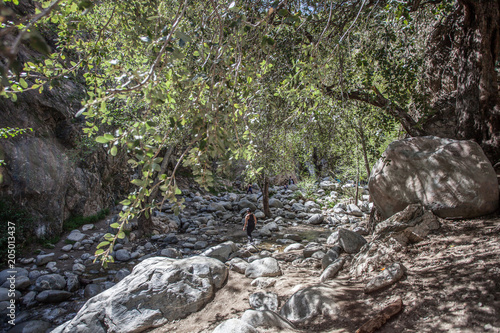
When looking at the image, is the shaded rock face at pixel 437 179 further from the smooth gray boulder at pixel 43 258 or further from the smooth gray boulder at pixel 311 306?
the smooth gray boulder at pixel 43 258

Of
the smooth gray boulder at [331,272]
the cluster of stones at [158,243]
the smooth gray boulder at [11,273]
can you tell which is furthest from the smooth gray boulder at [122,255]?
the smooth gray boulder at [331,272]

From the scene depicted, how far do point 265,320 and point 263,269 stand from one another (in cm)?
264

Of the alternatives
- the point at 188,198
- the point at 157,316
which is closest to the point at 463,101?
the point at 157,316

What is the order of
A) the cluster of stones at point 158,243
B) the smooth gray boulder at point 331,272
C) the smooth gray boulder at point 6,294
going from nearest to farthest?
the smooth gray boulder at point 331,272, the smooth gray boulder at point 6,294, the cluster of stones at point 158,243

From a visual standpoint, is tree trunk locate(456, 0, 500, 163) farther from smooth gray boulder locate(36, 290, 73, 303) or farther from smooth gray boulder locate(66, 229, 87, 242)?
smooth gray boulder locate(66, 229, 87, 242)

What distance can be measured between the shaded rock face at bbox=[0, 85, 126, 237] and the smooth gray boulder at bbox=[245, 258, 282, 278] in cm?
887

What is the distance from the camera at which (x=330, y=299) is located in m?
3.67

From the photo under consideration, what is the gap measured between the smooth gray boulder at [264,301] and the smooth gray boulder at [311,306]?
31cm

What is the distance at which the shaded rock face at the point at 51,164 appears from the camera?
33.9 feet

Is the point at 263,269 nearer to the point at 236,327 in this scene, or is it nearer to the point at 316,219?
the point at 236,327

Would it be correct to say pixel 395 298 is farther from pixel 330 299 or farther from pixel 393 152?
pixel 393 152

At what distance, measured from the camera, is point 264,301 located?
452 cm

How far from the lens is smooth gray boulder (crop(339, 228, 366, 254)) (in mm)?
6672

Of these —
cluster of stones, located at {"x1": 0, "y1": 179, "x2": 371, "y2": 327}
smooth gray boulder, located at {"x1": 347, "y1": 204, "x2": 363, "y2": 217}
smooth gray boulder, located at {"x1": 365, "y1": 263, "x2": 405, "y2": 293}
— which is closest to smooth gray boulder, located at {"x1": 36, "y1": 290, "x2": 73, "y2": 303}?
cluster of stones, located at {"x1": 0, "y1": 179, "x2": 371, "y2": 327}
